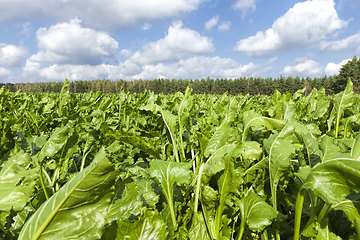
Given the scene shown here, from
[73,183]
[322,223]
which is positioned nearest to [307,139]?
[322,223]

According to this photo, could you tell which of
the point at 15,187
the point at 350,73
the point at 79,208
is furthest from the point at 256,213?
the point at 350,73

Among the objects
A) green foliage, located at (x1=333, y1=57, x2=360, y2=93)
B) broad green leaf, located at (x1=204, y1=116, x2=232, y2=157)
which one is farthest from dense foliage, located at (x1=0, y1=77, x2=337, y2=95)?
broad green leaf, located at (x1=204, y1=116, x2=232, y2=157)

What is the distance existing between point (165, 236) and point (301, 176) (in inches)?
22.7

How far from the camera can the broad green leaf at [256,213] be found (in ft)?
2.94

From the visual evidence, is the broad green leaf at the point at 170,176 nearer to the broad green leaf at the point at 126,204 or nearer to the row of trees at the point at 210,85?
the broad green leaf at the point at 126,204

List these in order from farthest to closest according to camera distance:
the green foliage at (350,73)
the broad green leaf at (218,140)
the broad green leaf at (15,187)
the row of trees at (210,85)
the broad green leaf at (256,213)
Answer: the row of trees at (210,85)
the green foliage at (350,73)
the broad green leaf at (218,140)
the broad green leaf at (256,213)
the broad green leaf at (15,187)

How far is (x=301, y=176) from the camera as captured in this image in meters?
0.85

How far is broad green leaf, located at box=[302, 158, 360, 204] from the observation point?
60cm

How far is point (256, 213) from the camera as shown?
Result: 938 millimetres

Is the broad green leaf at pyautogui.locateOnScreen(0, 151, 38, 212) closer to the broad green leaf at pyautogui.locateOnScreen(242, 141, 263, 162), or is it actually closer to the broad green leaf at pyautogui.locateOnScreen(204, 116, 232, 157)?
the broad green leaf at pyautogui.locateOnScreen(204, 116, 232, 157)

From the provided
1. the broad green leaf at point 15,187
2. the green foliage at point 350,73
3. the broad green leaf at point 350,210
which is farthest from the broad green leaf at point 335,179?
the green foliage at point 350,73

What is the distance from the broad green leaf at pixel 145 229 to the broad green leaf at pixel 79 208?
18 cm

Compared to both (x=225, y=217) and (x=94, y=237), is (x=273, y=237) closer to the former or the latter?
(x=225, y=217)

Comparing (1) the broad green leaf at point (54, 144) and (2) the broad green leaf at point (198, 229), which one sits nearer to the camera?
(2) the broad green leaf at point (198, 229)
